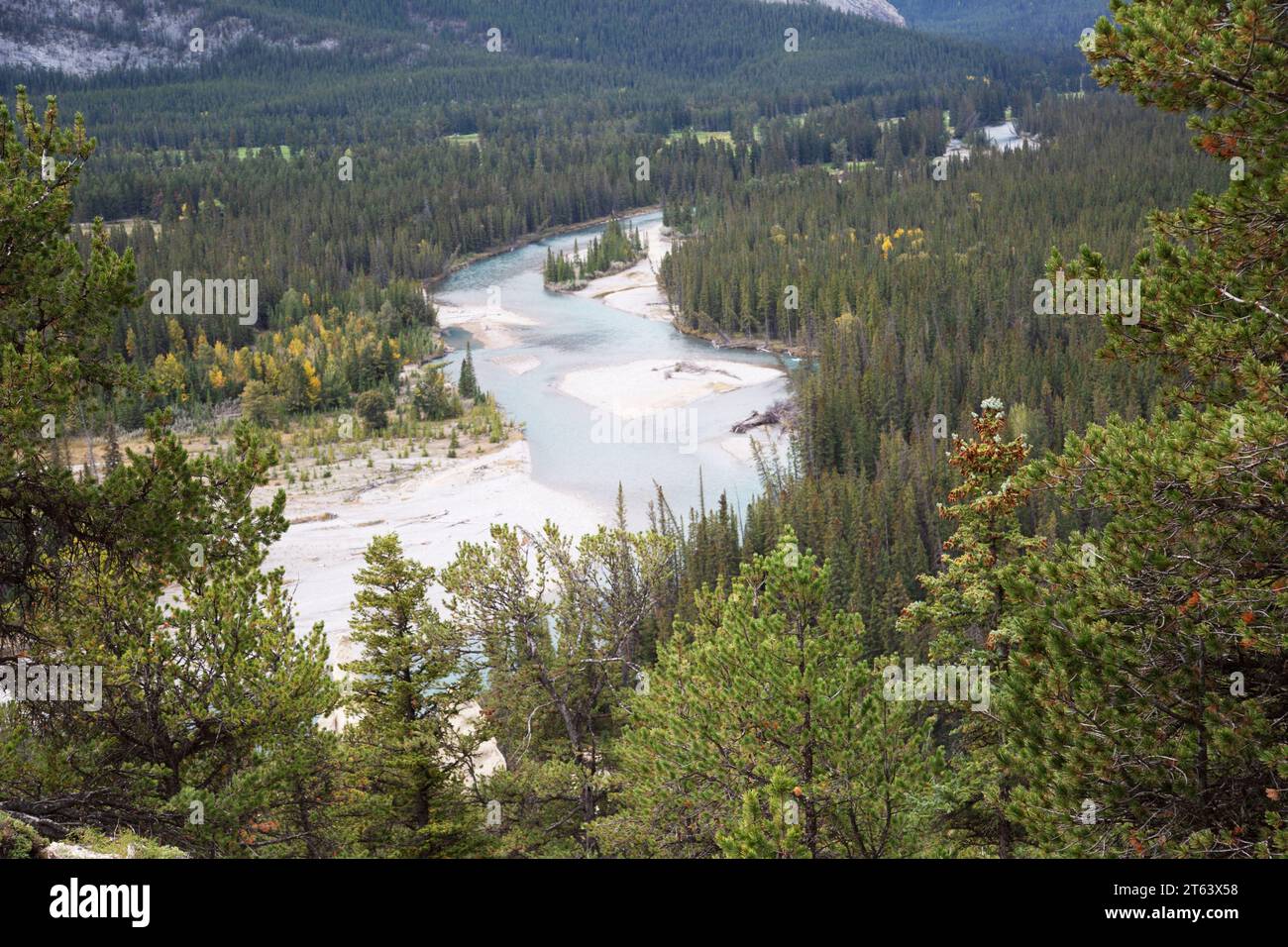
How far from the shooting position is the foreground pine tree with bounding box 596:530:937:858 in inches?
661

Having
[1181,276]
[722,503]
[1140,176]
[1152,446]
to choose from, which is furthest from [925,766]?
[1140,176]

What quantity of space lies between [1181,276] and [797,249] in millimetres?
103495

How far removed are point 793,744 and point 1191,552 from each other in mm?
6358

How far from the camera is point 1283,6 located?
42.7 feet

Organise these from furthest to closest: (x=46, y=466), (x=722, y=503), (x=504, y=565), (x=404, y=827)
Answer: (x=722, y=503)
(x=504, y=565)
(x=404, y=827)
(x=46, y=466)

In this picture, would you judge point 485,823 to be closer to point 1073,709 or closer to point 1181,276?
point 1073,709

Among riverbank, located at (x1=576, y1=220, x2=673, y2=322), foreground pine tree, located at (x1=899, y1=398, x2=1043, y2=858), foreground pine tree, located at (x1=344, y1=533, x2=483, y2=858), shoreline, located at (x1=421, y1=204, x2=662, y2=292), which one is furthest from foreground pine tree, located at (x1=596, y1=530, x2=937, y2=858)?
shoreline, located at (x1=421, y1=204, x2=662, y2=292)

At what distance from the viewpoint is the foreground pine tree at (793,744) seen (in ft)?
55.1

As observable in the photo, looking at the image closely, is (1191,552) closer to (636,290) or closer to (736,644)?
(736,644)

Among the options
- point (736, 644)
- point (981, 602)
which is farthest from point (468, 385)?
point (736, 644)

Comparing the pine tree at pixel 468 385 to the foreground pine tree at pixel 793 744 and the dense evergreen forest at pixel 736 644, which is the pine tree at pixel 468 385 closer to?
the dense evergreen forest at pixel 736 644

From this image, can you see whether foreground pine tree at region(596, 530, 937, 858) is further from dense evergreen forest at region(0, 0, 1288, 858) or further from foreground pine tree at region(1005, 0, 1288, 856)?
foreground pine tree at region(1005, 0, 1288, 856)

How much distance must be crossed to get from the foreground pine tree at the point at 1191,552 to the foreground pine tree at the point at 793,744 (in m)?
3.32

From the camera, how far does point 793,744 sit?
17125mm
